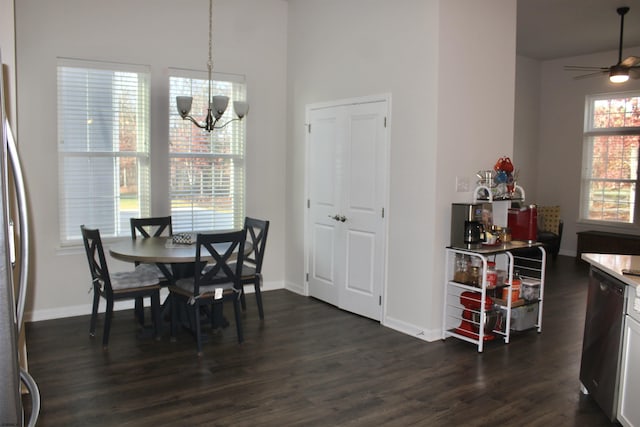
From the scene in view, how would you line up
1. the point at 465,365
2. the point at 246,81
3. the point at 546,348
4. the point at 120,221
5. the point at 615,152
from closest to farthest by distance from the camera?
the point at 465,365
the point at 546,348
the point at 120,221
the point at 246,81
the point at 615,152

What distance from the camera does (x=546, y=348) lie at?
4.20 metres

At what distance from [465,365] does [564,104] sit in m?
6.31

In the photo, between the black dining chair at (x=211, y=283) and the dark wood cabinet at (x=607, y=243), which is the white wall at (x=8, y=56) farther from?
the dark wood cabinet at (x=607, y=243)

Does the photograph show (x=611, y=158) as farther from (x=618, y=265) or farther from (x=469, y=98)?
(x=618, y=265)

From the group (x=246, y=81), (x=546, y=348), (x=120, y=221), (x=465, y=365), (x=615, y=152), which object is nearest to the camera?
(x=465, y=365)

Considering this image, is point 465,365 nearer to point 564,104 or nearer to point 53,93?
point 53,93

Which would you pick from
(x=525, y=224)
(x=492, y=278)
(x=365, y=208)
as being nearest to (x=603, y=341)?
(x=492, y=278)

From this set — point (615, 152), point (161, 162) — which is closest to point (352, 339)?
point (161, 162)

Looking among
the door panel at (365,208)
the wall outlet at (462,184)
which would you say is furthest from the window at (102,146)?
the wall outlet at (462,184)

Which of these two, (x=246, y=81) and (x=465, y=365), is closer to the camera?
(x=465, y=365)

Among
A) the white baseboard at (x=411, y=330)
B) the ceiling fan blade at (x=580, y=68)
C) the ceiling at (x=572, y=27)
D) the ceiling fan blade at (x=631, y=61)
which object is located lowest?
the white baseboard at (x=411, y=330)

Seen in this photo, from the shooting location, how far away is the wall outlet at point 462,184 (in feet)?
14.4

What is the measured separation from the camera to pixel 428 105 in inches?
167

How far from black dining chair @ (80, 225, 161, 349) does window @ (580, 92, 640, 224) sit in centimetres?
702
